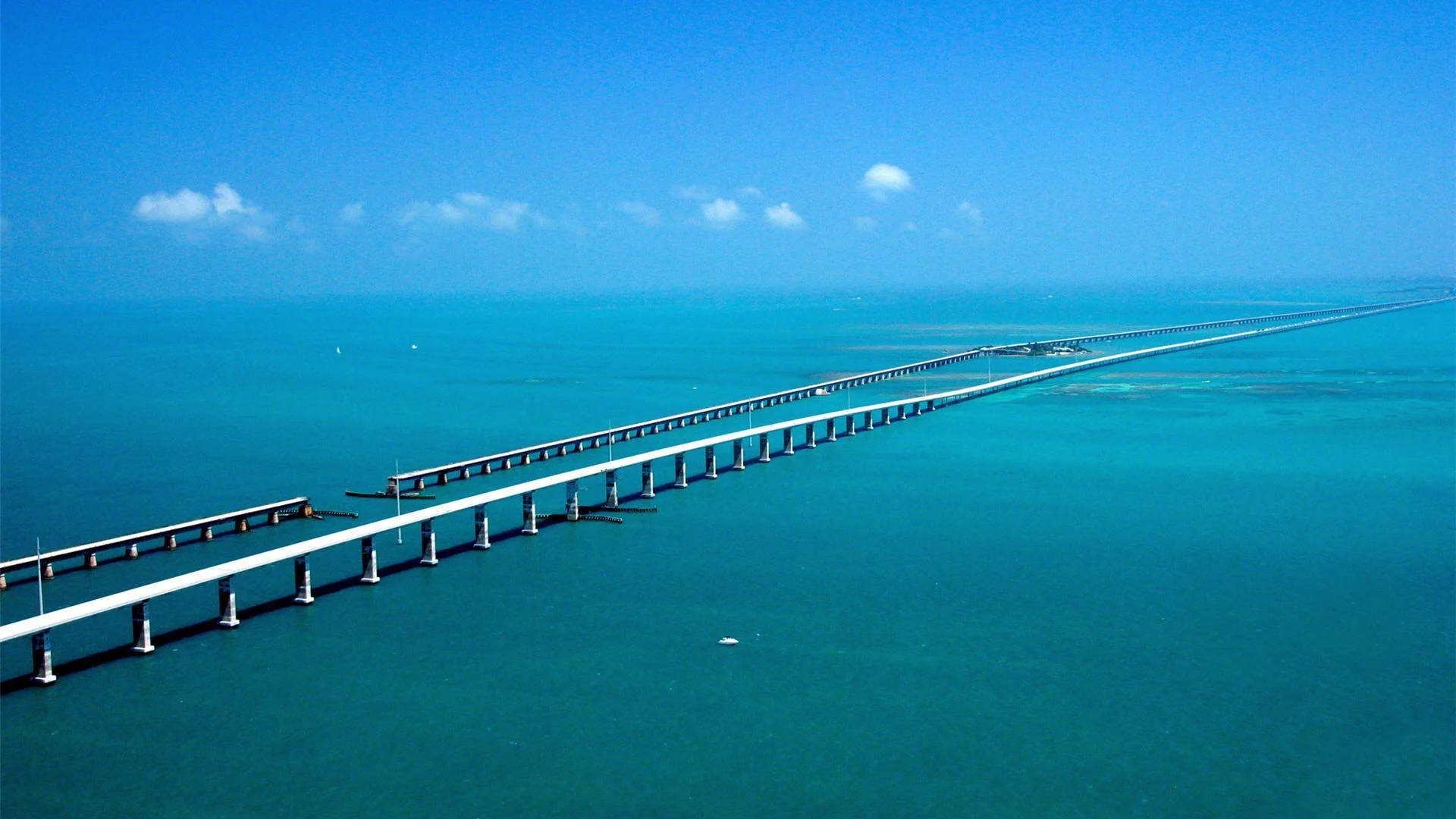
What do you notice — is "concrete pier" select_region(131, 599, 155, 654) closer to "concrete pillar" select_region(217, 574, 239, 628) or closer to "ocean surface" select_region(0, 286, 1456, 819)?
"ocean surface" select_region(0, 286, 1456, 819)

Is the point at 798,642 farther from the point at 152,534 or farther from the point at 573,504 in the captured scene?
the point at 152,534

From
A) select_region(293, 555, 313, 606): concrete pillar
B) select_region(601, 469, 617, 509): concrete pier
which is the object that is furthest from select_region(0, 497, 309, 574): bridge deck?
select_region(601, 469, 617, 509): concrete pier

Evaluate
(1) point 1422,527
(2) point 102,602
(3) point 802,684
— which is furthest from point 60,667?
(1) point 1422,527

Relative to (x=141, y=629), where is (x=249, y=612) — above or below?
below

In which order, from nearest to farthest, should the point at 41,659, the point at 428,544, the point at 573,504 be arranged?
1. the point at 41,659
2. the point at 428,544
3. the point at 573,504

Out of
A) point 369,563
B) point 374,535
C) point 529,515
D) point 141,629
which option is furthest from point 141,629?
point 529,515

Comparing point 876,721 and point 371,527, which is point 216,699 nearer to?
point 371,527

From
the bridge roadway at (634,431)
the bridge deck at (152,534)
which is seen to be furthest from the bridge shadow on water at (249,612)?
the bridge roadway at (634,431)
